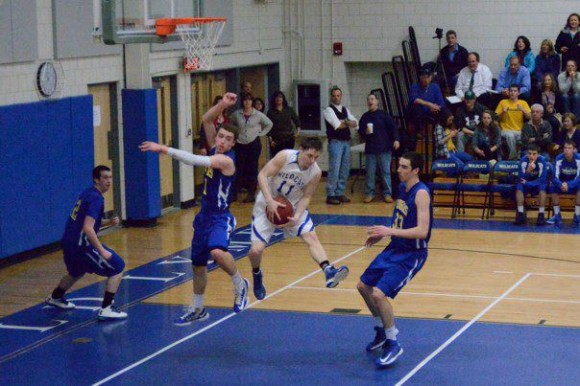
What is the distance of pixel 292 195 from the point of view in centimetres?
1054

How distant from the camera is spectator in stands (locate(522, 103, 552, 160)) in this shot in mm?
17484

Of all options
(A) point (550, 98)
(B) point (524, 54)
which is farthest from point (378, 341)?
(B) point (524, 54)

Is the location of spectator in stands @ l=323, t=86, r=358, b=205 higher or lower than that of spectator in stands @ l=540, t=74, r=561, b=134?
lower

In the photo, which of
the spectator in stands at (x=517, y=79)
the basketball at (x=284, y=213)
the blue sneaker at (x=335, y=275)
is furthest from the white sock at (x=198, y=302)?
the spectator in stands at (x=517, y=79)

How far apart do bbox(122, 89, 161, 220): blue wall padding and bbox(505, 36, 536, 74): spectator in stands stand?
7205mm

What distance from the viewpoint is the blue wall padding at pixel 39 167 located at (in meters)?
13.8

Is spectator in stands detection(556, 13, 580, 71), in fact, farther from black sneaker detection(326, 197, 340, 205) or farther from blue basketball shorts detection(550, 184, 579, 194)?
black sneaker detection(326, 197, 340, 205)

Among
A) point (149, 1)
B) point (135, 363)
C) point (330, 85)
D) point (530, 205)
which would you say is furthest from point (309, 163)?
point (330, 85)

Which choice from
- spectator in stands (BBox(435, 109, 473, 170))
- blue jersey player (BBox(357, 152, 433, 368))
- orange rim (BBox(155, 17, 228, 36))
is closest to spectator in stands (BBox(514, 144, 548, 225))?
spectator in stands (BBox(435, 109, 473, 170))

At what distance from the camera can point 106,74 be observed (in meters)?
16.1

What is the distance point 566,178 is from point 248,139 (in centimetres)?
546

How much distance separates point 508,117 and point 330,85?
15.7ft

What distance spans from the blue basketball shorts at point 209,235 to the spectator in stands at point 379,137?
869 centimetres

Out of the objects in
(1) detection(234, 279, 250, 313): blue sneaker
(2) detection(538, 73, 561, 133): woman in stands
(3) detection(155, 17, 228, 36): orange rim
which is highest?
(3) detection(155, 17, 228, 36): orange rim
